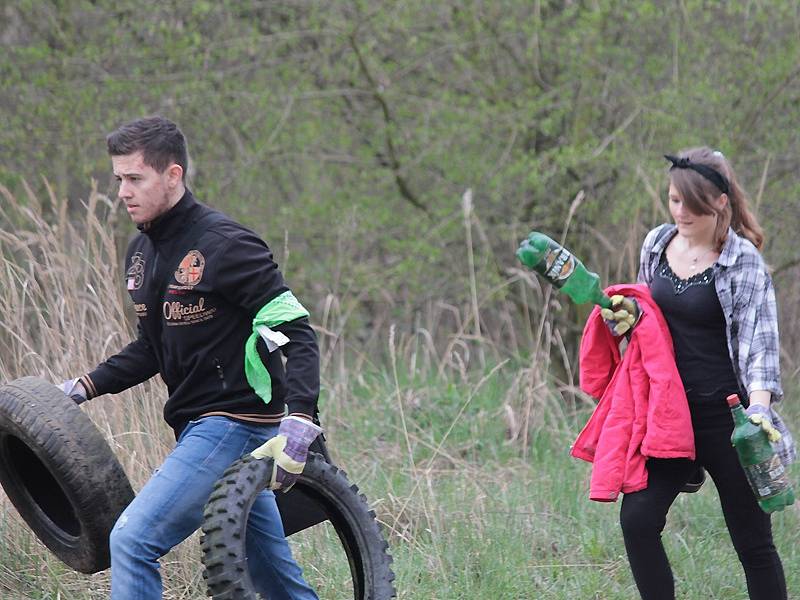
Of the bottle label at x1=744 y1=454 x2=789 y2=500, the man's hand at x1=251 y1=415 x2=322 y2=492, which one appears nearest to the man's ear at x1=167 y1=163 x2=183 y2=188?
the man's hand at x1=251 y1=415 x2=322 y2=492

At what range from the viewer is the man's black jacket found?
3236 mm

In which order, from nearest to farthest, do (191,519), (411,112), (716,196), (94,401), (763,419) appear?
(191,519) < (763,419) < (716,196) < (94,401) < (411,112)

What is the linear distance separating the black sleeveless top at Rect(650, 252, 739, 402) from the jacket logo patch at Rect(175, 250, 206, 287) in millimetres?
1604

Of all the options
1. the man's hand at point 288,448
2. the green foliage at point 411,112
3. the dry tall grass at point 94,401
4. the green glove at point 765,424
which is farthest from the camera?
the green foliage at point 411,112

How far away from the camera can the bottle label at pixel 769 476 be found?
11.6ft

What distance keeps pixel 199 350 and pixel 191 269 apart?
9.5 inches

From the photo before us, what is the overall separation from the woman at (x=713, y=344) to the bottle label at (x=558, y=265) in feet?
1.21

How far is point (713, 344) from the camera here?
12.4ft

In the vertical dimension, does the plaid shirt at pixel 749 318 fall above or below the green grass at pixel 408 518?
above

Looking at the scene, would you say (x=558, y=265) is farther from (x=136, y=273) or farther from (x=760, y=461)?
(x=136, y=273)

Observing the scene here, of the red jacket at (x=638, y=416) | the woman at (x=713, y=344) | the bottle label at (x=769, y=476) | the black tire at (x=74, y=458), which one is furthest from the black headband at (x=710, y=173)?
the black tire at (x=74, y=458)

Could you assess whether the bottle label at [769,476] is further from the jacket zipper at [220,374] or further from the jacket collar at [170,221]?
→ the jacket collar at [170,221]

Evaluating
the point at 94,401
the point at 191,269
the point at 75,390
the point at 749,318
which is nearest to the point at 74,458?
the point at 75,390

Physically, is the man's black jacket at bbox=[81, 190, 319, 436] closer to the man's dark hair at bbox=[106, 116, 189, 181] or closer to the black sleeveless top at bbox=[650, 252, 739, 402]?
the man's dark hair at bbox=[106, 116, 189, 181]
